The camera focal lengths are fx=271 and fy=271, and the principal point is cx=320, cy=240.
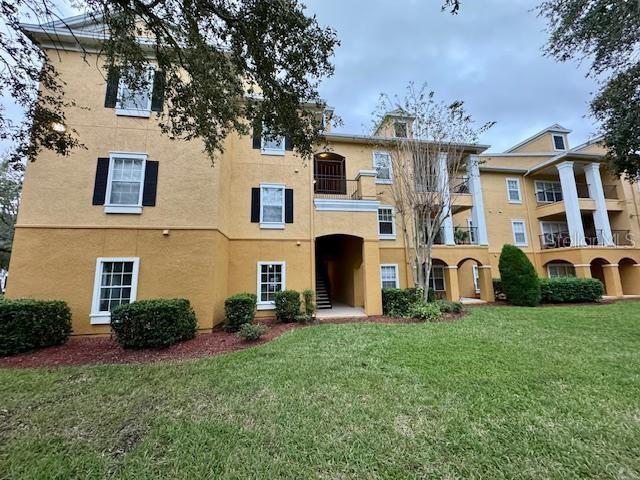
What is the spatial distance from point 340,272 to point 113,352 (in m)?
11.8

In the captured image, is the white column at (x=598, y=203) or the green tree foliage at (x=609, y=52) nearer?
the green tree foliage at (x=609, y=52)

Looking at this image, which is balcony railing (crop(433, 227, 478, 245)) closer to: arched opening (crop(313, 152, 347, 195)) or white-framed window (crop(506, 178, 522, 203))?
white-framed window (crop(506, 178, 522, 203))

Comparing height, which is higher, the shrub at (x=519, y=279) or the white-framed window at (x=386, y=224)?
the white-framed window at (x=386, y=224)

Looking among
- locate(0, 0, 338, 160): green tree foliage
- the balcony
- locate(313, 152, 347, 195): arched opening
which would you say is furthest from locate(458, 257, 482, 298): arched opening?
locate(0, 0, 338, 160): green tree foliage

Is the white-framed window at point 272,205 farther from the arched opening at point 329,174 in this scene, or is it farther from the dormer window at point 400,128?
the dormer window at point 400,128

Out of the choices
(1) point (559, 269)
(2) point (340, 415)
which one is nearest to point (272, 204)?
(2) point (340, 415)

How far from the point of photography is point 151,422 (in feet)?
12.4

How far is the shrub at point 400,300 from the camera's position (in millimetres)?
11188

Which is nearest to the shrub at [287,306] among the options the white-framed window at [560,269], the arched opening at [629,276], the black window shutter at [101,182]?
the black window shutter at [101,182]

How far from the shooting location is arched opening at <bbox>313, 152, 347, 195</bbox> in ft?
48.7

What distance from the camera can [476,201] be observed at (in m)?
15.9

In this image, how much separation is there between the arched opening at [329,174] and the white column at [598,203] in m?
16.8

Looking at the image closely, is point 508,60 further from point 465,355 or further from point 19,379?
point 19,379

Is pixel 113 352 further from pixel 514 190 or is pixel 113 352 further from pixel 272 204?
pixel 514 190
